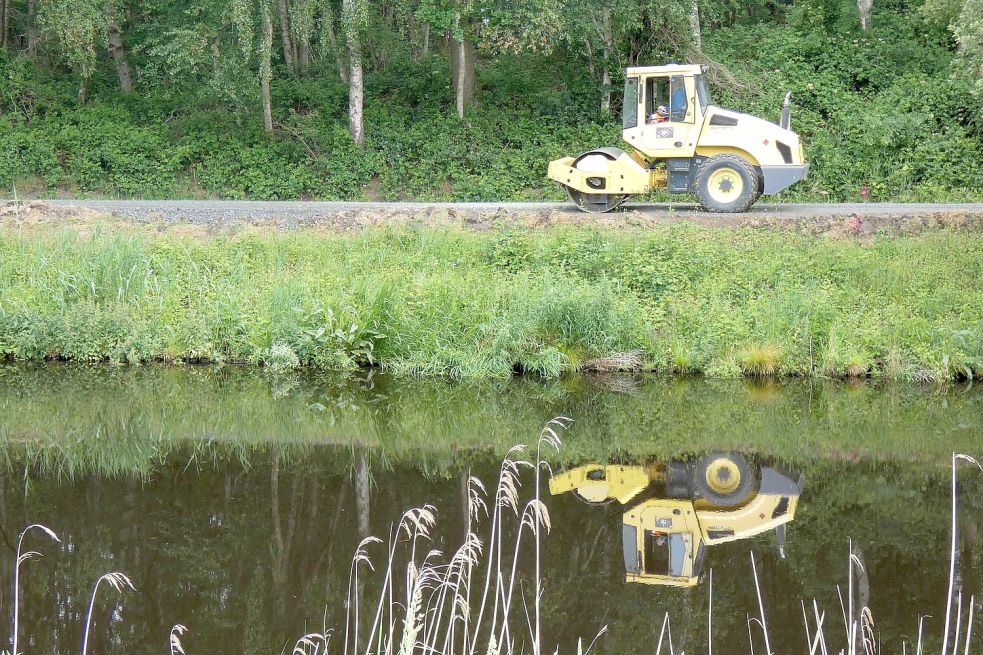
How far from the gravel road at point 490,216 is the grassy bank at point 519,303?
1.78 ft

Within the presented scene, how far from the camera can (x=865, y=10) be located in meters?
27.4

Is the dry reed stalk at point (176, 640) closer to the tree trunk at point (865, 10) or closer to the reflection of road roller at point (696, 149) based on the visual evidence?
the reflection of road roller at point (696, 149)

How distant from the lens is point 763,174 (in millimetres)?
17391

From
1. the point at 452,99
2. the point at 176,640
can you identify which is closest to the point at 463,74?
the point at 452,99

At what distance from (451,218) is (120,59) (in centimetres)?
1498

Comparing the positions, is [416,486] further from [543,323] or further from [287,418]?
[543,323]

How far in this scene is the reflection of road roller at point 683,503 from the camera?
810cm

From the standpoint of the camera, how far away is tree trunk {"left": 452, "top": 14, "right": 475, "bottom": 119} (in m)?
25.6

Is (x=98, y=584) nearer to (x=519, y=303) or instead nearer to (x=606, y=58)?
(x=519, y=303)

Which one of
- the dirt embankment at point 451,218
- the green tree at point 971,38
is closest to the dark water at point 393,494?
the dirt embankment at point 451,218

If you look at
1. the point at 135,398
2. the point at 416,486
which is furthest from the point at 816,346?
the point at 135,398

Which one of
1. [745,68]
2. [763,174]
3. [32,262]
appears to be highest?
[745,68]

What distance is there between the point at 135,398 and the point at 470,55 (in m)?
16.0

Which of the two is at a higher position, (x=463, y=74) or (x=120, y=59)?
(x=120, y=59)
